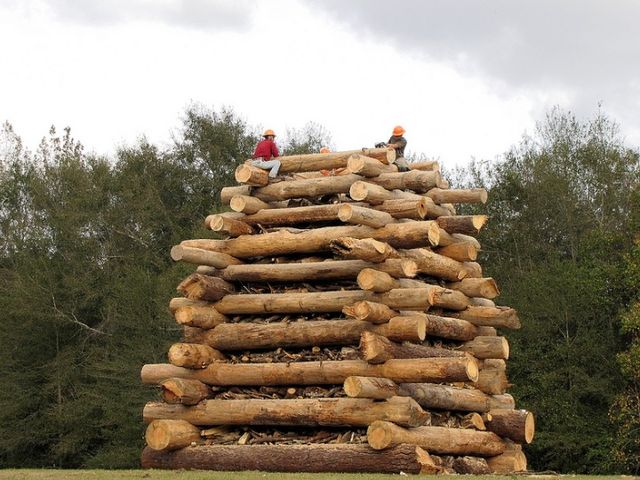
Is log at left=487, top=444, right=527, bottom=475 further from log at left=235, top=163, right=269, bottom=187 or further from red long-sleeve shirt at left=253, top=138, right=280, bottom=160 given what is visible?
red long-sleeve shirt at left=253, top=138, right=280, bottom=160

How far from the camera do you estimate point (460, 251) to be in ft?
85.9

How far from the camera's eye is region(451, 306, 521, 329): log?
2645 cm

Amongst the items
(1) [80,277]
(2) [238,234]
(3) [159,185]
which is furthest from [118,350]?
(2) [238,234]

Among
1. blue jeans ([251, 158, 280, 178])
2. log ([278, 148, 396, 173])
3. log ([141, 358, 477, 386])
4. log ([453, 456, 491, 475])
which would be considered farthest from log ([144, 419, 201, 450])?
log ([278, 148, 396, 173])

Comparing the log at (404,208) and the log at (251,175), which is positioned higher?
the log at (251,175)

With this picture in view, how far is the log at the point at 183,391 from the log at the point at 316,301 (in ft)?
5.26

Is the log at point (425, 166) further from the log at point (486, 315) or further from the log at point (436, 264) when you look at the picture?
the log at point (486, 315)

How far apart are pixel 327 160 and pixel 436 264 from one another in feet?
10.1

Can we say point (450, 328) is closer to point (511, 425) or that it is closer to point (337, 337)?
point (511, 425)

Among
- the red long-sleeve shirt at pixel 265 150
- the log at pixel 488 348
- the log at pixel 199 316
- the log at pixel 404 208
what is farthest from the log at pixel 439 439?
the red long-sleeve shirt at pixel 265 150

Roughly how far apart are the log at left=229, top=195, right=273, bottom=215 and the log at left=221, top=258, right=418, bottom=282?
1.21 m

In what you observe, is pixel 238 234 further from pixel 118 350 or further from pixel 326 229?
pixel 118 350

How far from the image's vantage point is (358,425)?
2208 centimetres

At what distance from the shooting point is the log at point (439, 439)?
21328 millimetres
